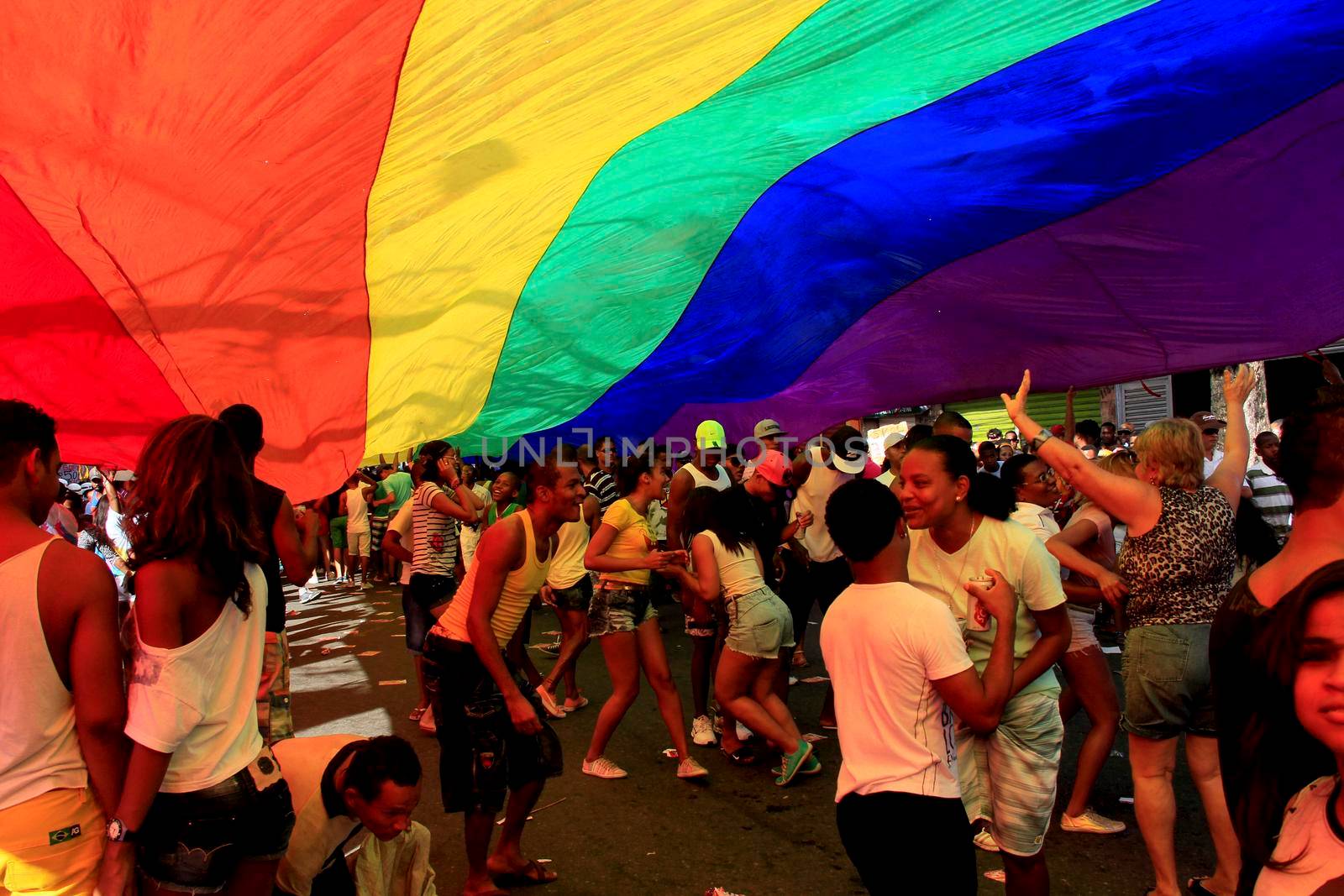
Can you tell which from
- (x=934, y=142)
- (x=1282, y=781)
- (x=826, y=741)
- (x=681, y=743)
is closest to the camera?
(x=1282, y=781)

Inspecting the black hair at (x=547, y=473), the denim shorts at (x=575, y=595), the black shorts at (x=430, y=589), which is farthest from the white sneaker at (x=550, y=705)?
the black hair at (x=547, y=473)

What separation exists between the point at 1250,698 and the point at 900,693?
36.5 inches

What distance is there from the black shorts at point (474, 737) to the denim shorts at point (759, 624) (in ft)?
5.29

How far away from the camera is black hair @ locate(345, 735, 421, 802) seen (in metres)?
2.98

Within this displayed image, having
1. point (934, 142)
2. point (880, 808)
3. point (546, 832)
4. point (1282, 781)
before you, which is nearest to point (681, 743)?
point (546, 832)

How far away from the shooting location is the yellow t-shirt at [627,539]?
5.80 m

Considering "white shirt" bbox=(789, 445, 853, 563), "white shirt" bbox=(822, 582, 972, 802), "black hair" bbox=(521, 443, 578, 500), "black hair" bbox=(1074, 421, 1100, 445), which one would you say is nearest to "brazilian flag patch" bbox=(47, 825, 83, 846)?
A: "white shirt" bbox=(822, 582, 972, 802)

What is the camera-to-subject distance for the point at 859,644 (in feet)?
8.76

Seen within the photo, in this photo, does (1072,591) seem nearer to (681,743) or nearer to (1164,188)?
(1164,188)

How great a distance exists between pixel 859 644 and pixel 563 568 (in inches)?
180

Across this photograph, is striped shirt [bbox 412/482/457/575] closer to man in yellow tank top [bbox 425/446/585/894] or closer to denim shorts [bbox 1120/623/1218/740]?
man in yellow tank top [bbox 425/446/585/894]

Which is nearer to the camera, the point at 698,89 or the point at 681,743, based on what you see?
the point at 698,89

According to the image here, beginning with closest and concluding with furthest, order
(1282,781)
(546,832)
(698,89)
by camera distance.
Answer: (1282,781) < (698,89) < (546,832)

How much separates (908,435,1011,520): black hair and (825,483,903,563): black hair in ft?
1.64
